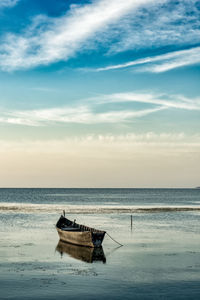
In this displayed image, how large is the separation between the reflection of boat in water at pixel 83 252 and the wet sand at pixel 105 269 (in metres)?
0.08

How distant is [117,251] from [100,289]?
39.3 feet

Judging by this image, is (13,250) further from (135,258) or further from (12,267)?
(135,258)

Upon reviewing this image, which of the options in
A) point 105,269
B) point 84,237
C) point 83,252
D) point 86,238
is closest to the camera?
point 105,269

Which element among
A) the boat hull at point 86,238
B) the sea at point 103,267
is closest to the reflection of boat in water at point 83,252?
the sea at point 103,267

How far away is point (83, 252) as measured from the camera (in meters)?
32.6

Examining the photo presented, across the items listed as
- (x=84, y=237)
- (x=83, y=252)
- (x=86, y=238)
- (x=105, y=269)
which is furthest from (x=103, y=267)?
(x=84, y=237)

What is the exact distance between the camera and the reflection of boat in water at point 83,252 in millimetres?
30047

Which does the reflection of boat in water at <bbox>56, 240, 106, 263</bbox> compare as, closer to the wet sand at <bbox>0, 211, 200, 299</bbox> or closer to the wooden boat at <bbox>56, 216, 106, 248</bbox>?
the wet sand at <bbox>0, 211, 200, 299</bbox>

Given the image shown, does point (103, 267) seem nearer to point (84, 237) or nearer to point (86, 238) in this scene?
point (86, 238)

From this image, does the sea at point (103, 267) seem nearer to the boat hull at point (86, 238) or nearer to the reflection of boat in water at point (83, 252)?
the reflection of boat in water at point (83, 252)

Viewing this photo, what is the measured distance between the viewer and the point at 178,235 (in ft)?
141

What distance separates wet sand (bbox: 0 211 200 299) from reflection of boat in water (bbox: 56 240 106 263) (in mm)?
78

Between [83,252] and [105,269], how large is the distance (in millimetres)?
6769

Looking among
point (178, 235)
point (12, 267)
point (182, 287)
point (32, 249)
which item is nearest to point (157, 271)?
point (182, 287)
